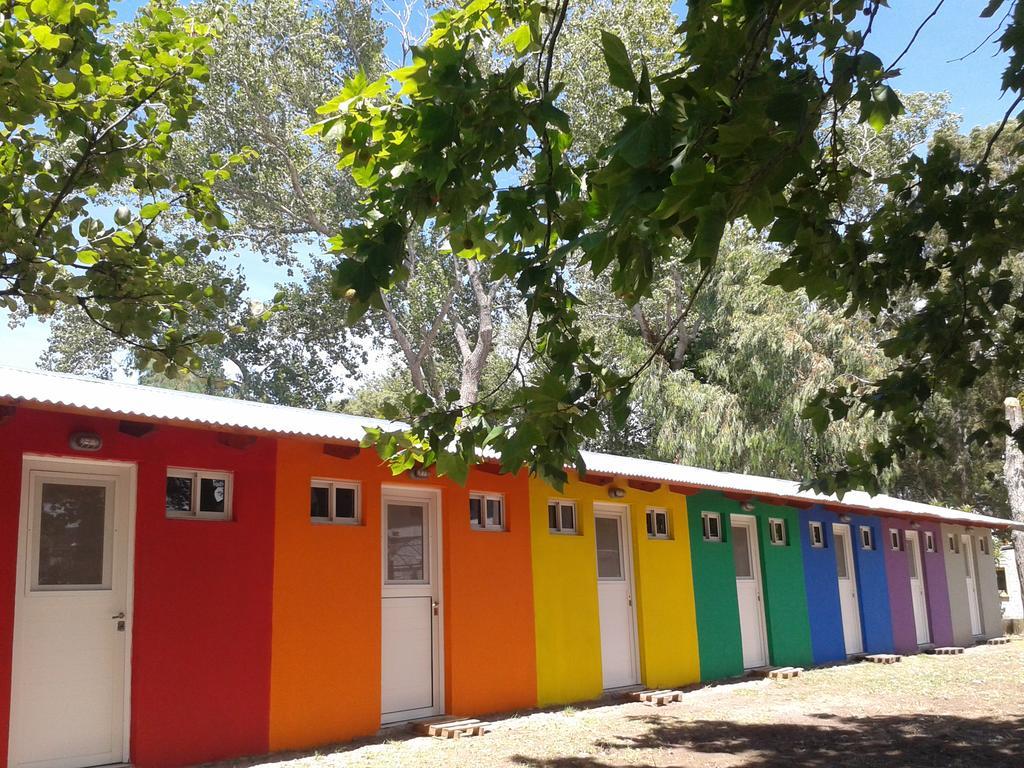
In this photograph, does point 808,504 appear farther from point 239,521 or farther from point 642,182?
point 642,182

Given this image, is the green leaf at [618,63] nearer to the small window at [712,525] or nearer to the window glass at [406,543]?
the window glass at [406,543]

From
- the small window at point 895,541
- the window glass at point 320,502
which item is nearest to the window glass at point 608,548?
Answer: the window glass at point 320,502

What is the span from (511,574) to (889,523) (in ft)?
34.2

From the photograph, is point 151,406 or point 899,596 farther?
point 899,596

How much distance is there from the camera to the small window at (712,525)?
1312 cm

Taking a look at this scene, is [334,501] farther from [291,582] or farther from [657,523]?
[657,523]

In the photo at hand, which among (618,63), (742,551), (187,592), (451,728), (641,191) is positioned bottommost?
(451,728)

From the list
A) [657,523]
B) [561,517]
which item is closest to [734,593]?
[657,523]

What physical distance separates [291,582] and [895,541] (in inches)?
535

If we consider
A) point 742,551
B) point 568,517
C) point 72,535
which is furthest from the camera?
point 742,551

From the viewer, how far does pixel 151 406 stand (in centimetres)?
690

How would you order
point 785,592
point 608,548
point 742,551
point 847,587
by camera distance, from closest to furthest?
point 608,548 → point 742,551 → point 785,592 → point 847,587

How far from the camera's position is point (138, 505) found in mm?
7086

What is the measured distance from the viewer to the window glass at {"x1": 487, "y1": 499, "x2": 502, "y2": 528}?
10086 mm
